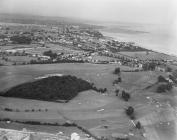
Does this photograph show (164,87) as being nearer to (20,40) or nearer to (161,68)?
(161,68)

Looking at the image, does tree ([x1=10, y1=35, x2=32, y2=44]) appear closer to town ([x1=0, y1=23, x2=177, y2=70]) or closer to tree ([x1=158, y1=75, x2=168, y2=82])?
town ([x1=0, y1=23, x2=177, y2=70])

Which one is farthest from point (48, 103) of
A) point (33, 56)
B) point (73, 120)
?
point (33, 56)

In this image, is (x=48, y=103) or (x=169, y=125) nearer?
(x=169, y=125)

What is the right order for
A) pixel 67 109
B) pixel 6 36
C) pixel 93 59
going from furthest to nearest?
pixel 6 36 → pixel 93 59 → pixel 67 109

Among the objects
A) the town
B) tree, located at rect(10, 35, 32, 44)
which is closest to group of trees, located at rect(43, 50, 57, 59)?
the town

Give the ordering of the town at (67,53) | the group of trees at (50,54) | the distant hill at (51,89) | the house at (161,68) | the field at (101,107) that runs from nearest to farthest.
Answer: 1. the field at (101,107)
2. the distant hill at (51,89)
3. the town at (67,53)
4. the house at (161,68)
5. the group of trees at (50,54)

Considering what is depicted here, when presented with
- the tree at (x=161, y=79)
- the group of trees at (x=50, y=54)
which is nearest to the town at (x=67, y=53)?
the group of trees at (x=50, y=54)

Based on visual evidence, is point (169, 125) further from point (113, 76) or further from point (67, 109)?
point (113, 76)

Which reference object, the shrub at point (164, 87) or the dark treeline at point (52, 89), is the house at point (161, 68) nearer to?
the shrub at point (164, 87)
